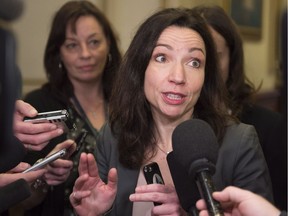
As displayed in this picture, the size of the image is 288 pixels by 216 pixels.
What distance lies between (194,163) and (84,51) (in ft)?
3.31

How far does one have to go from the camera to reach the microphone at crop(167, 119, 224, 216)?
0.65 m

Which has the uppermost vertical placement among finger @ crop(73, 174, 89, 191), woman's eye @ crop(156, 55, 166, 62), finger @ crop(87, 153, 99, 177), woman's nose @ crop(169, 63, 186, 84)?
woman's eye @ crop(156, 55, 166, 62)

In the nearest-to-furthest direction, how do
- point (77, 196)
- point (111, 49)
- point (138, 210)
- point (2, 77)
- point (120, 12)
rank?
point (2, 77) → point (77, 196) → point (138, 210) → point (111, 49) → point (120, 12)

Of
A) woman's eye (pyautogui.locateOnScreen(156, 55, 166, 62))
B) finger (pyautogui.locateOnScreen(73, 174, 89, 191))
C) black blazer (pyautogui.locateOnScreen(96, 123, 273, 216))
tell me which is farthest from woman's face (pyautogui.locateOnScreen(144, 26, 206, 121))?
finger (pyautogui.locateOnScreen(73, 174, 89, 191))

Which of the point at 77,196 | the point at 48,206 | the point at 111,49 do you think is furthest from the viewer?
the point at 111,49

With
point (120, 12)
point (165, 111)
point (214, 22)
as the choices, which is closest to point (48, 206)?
point (165, 111)

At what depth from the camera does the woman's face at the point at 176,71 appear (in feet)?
3.41

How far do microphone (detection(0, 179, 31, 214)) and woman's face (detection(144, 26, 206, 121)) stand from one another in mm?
481

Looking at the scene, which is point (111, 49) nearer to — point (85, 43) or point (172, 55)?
point (85, 43)

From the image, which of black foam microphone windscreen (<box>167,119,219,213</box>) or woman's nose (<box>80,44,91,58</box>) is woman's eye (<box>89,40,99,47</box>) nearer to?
woman's nose (<box>80,44,91,58</box>)

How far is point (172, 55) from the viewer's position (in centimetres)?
106

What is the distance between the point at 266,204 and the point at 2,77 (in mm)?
435

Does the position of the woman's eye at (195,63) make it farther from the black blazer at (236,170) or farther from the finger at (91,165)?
the finger at (91,165)

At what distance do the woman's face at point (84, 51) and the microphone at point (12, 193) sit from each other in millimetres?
995
